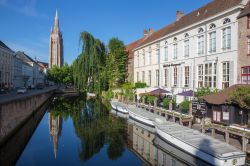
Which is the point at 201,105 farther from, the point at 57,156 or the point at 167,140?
the point at 57,156

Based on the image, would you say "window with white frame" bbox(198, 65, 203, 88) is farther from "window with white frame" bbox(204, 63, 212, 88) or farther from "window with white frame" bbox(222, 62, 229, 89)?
"window with white frame" bbox(222, 62, 229, 89)

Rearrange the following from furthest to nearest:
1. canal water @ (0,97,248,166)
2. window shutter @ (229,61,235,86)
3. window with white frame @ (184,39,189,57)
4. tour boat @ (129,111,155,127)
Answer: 1. window with white frame @ (184,39,189,57)
2. tour boat @ (129,111,155,127)
3. window shutter @ (229,61,235,86)
4. canal water @ (0,97,248,166)

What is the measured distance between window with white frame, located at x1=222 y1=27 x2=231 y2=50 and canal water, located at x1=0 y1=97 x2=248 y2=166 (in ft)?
30.6

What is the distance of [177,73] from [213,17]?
26.3ft

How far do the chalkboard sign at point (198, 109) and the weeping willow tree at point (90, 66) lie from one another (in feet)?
92.8

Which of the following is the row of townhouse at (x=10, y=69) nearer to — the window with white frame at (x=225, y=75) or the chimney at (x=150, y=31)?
the chimney at (x=150, y=31)

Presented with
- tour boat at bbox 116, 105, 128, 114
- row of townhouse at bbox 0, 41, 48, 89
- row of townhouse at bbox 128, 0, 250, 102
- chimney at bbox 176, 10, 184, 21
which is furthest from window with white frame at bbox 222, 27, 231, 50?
row of townhouse at bbox 0, 41, 48, 89

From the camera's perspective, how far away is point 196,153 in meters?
13.0

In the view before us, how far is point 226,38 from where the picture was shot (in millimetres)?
21969

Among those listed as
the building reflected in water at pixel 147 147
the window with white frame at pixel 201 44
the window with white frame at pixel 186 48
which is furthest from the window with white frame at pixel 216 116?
the window with white frame at pixel 186 48

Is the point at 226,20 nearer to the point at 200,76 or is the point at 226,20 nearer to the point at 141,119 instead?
the point at 200,76

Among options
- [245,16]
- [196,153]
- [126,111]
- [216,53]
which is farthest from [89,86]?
[196,153]

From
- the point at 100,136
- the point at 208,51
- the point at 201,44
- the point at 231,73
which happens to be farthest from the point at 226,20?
the point at 100,136

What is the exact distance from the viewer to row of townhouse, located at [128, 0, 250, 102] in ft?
66.4
